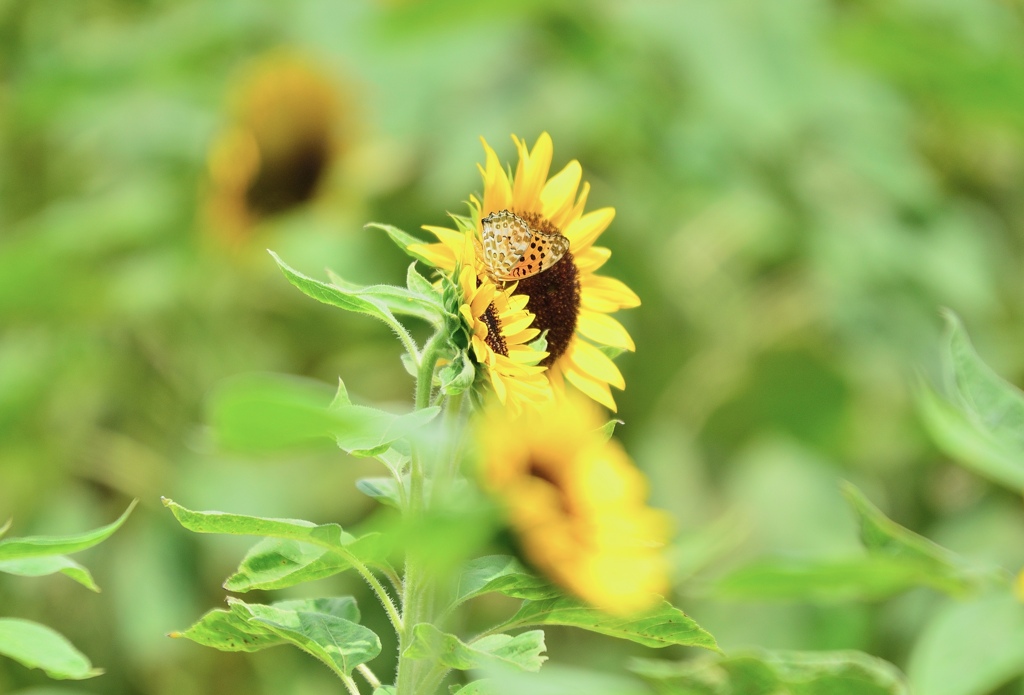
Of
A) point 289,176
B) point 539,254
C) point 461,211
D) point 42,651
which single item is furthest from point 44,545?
point 289,176

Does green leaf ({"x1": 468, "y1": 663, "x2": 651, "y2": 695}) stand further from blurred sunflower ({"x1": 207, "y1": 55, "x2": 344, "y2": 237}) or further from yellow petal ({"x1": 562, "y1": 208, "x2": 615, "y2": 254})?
blurred sunflower ({"x1": 207, "y1": 55, "x2": 344, "y2": 237})

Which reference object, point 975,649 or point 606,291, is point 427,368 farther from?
point 975,649

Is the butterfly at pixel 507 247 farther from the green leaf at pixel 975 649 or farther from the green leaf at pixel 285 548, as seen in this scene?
the green leaf at pixel 975 649

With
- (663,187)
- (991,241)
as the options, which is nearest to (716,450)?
(663,187)

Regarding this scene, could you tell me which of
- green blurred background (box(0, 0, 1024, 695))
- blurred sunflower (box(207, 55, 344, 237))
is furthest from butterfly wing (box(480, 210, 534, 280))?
blurred sunflower (box(207, 55, 344, 237))

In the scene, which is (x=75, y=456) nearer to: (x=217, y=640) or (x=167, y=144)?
(x=167, y=144)
